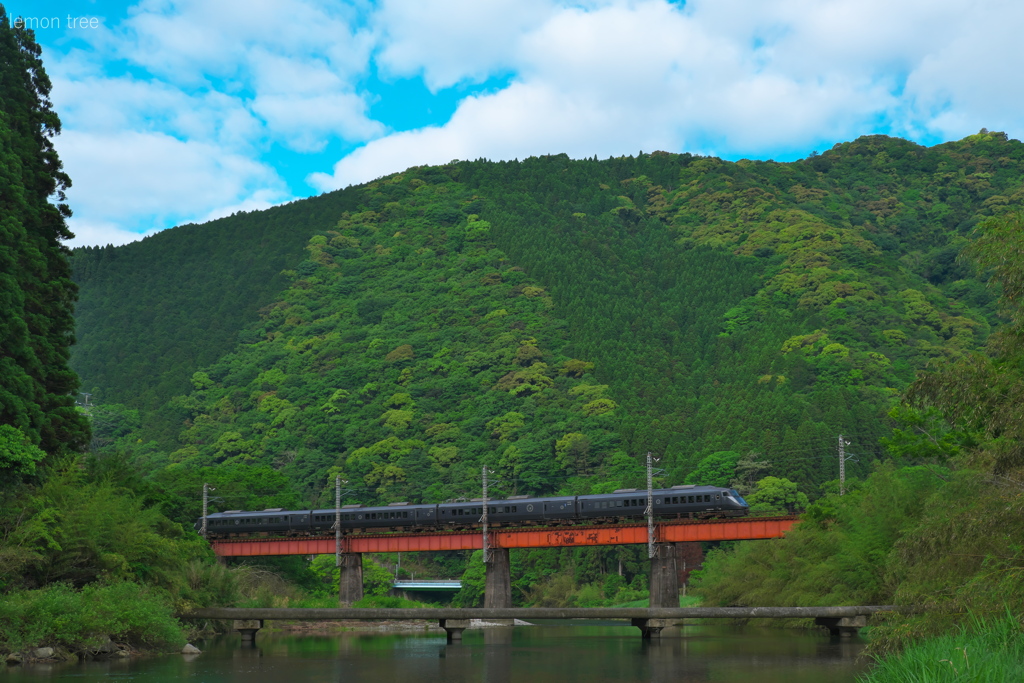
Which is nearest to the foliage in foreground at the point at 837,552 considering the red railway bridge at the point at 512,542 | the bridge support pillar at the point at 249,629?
the red railway bridge at the point at 512,542

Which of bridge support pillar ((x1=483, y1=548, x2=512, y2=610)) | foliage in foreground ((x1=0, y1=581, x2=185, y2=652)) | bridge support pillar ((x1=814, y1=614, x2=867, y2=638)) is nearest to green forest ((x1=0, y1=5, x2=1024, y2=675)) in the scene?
foliage in foreground ((x1=0, y1=581, x2=185, y2=652))

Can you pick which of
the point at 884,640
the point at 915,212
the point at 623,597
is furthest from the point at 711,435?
the point at 915,212

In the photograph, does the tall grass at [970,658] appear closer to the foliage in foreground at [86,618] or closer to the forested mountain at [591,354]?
the foliage in foreground at [86,618]

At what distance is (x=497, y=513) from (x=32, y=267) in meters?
36.9

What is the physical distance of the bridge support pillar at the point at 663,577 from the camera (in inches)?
2581

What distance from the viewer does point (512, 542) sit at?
232ft

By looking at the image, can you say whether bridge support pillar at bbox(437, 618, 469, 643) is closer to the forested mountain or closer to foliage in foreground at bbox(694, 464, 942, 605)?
foliage in foreground at bbox(694, 464, 942, 605)

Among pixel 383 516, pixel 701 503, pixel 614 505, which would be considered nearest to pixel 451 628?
pixel 614 505

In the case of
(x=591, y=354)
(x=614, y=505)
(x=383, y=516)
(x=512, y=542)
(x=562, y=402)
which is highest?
(x=591, y=354)

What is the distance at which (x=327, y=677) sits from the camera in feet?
110

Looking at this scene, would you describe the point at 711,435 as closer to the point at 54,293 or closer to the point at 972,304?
the point at 972,304

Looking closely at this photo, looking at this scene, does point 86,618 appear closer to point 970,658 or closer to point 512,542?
point 970,658

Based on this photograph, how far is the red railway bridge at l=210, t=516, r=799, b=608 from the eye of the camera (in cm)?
6325

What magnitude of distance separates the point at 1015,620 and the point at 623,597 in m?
73.1
